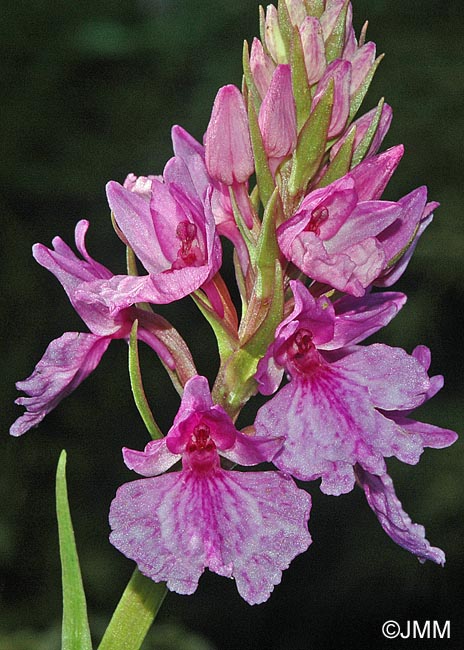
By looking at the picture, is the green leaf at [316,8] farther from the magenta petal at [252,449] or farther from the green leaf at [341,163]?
the magenta petal at [252,449]

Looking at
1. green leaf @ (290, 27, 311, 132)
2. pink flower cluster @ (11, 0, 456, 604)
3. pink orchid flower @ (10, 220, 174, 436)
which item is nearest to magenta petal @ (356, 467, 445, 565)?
pink flower cluster @ (11, 0, 456, 604)

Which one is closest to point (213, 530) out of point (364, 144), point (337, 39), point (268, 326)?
point (268, 326)

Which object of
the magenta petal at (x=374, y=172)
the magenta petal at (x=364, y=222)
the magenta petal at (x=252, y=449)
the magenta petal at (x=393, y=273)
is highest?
the magenta petal at (x=374, y=172)

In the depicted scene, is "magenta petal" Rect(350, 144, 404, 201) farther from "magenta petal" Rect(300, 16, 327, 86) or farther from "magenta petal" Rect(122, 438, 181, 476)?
"magenta petal" Rect(122, 438, 181, 476)

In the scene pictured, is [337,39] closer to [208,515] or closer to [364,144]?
[364,144]

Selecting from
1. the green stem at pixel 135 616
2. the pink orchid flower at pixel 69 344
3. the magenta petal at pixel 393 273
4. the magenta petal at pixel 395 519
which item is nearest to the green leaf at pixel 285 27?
the magenta petal at pixel 393 273

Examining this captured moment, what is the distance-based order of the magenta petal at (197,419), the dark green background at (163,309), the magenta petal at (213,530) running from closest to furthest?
the magenta petal at (213,530) → the magenta petal at (197,419) → the dark green background at (163,309)

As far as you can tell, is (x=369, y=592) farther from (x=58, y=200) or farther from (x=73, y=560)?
(x=73, y=560)

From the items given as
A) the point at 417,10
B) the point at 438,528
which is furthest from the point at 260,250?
the point at 417,10

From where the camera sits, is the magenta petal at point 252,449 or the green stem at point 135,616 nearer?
the magenta petal at point 252,449
